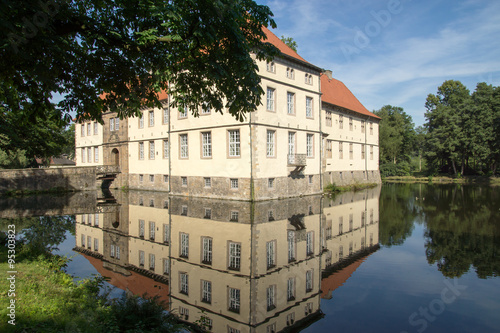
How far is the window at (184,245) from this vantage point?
923cm

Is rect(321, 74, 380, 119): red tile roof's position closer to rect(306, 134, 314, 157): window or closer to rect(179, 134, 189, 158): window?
rect(306, 134, 314, 157): window

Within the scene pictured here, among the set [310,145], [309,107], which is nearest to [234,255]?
[310,145]

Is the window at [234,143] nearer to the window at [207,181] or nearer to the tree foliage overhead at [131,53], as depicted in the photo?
the window at [207,181]

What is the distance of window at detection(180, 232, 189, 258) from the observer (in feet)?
30.3

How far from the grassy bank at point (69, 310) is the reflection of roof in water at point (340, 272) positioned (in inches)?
133

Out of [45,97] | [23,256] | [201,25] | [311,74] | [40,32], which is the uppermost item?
[311,74]

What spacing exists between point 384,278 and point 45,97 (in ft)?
25.8

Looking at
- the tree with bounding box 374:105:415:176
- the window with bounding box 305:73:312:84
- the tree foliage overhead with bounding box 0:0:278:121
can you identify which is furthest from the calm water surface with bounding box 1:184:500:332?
the tree with bounding box 374:105:415:176

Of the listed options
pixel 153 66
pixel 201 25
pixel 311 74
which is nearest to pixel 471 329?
pixel 201 25

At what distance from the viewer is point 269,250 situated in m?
9.47

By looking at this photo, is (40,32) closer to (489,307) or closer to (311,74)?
(489,307)

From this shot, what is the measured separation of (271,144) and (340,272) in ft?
47.3

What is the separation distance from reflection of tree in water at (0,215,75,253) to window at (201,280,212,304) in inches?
186

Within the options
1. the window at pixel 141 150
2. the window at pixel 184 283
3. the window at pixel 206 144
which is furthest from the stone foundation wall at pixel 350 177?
the window at pixel 184 283
